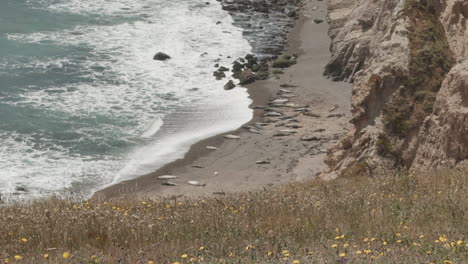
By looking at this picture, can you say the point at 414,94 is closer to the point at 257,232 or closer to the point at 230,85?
the point at 257,232

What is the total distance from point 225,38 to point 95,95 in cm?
1100

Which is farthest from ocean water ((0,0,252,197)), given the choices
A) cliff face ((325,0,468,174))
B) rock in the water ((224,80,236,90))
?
cliff face ((325,0,468,174))

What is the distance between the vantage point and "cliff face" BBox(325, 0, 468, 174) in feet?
45.4

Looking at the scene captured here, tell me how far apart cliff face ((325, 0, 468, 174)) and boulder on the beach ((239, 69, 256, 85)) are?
12206mm

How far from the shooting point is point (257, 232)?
8.07 metres

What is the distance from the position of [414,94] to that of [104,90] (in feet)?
52.6

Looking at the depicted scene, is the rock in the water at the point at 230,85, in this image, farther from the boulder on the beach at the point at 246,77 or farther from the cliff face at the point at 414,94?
the cliff face at the point at 414,94

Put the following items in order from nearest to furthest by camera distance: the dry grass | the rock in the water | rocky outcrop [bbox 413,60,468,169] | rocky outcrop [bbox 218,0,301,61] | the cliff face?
the dry grass → rocky outcrop [bbox 413,60,468,169] → the cliff face → the rock in the water → rocky outcrop [bbox 218,0,301,61]

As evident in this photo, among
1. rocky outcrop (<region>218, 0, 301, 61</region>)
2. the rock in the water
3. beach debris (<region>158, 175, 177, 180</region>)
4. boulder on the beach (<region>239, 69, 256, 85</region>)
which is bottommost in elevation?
beach debris (<region>158, 175, 177, 180</region>)

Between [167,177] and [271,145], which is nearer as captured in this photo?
[167,177]

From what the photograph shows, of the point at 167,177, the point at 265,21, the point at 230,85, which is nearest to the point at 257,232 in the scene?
the point at 167,177

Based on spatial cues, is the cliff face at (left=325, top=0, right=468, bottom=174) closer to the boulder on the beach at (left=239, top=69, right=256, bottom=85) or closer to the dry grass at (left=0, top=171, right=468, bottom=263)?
the dry grass at (left=0, top=171, right=468, bottom=263)

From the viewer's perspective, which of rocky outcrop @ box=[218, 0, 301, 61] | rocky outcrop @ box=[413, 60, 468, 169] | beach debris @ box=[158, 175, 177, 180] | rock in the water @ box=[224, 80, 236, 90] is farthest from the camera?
rocky outcrop @ box=[218, 0, 301, 61]

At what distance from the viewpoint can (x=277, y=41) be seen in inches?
1415
